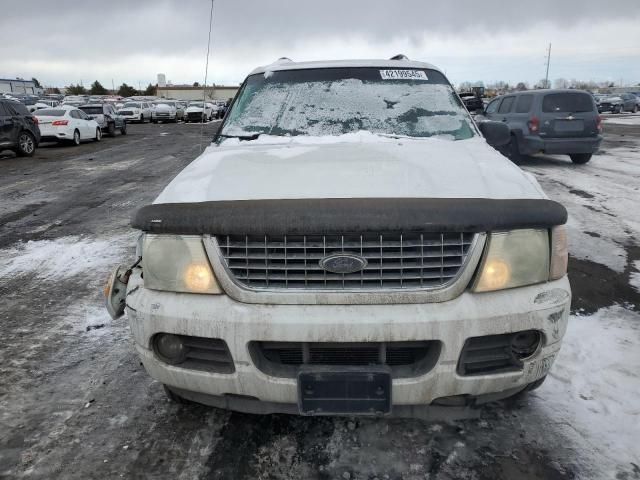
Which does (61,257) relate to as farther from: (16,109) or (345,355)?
(16,109)

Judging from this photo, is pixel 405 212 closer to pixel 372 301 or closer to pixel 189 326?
pixel 372 301

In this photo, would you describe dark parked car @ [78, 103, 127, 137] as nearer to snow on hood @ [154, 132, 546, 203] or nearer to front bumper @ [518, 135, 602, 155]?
front bumper @ [518, 135, 602, 155]

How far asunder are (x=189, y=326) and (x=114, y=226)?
5251 mm

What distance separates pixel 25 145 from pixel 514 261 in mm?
16696

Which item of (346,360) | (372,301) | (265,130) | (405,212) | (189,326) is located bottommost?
(346,360)

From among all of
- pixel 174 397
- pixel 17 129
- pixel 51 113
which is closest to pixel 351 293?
pixel 174 397

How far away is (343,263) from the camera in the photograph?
2.04m

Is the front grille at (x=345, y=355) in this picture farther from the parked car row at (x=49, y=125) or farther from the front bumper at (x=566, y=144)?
the parked car row at (x=49, y=125)

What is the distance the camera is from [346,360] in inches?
84.2

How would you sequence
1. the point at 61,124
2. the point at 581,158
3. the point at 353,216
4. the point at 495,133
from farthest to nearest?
1. the point at 61,124
2. the point at 581,158
3. the point at 495,133
4. the point at 353,216

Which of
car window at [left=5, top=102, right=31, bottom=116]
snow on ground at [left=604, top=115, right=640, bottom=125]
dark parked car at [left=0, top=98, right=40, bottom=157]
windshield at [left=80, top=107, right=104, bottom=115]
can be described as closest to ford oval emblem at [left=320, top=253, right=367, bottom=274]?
dark parked car at [left=0, top=98, right=40, bottom=157]

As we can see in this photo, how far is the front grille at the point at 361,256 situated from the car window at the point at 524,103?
37.1ft

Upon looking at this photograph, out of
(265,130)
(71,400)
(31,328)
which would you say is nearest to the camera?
(71,400)

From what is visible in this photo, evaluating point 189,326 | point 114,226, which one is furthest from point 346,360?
point 114,226
